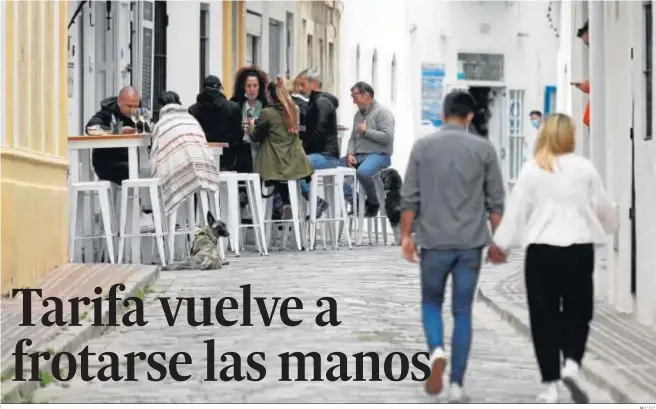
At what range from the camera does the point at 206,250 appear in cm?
1978

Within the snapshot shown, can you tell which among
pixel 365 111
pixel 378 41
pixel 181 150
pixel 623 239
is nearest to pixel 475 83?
pixel 378 41

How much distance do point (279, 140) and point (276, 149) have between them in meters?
0.12

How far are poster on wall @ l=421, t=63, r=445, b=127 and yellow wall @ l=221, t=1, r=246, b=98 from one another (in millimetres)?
14921

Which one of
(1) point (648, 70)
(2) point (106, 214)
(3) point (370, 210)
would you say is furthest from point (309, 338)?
(3) point (370, 210)

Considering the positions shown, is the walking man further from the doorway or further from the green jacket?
the doorway

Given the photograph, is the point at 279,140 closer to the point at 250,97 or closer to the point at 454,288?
the point at 250,97

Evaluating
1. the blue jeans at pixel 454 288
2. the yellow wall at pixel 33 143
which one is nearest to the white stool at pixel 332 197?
the yellow wall at pixel 33 143

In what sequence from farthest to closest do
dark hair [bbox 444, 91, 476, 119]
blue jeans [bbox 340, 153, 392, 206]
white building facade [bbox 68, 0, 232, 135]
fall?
A: blue jeans [bbox 340, 153, 392, 206]
white building facade [bbox 68, 0, 232, 135]
dark hair [bbox 444, 91, 476, 119]

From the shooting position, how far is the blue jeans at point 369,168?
78.7 feet

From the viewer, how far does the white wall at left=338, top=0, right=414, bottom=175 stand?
40.4 metres

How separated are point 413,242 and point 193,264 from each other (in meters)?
8.66

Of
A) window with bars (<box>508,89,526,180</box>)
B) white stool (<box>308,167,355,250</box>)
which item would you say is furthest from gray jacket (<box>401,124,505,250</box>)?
window with bars (<box>508,89,526,180</box>)

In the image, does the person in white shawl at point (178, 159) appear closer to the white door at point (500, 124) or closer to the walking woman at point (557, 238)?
the walking woman at point (557, 238)
